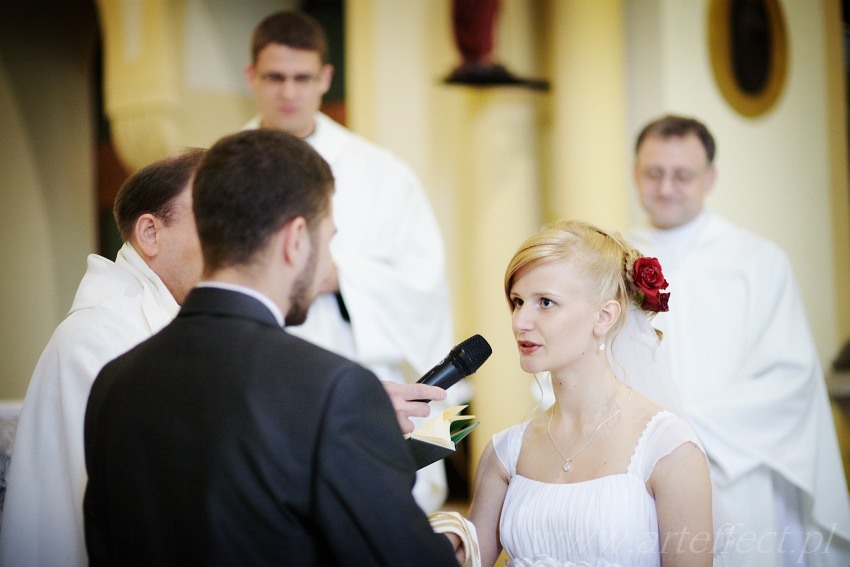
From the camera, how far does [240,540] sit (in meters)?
1.53

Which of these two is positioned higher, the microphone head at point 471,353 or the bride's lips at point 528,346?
the microphone head at point 471,353

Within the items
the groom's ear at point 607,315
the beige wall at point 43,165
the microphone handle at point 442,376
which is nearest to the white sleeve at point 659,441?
Answer: the groom's ear at point 607,315

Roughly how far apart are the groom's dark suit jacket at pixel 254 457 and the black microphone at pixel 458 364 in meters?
0.46

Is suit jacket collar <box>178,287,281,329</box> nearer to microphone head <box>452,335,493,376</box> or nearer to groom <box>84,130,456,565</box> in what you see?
groom <box>84,130,456,565</box>

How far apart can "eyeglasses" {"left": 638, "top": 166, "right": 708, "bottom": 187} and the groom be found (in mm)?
2776

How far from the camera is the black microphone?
2070 millimetres

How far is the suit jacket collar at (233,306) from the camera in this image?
64.2 inches

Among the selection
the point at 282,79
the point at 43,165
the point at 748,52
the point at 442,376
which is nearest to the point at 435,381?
the point at 442,376

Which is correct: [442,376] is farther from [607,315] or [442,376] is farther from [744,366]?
[744,366]

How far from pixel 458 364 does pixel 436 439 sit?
0.18 metres

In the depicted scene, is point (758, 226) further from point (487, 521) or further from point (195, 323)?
point (195, 323)

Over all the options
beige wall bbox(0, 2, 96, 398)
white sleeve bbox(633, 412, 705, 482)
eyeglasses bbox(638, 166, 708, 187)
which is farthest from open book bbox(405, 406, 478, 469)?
beige wall bbox(0, 2, 96, 398)

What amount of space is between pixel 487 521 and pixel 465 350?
75cm

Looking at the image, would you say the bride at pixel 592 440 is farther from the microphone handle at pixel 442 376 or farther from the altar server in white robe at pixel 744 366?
the altar server in white robe at pixel 744 366
